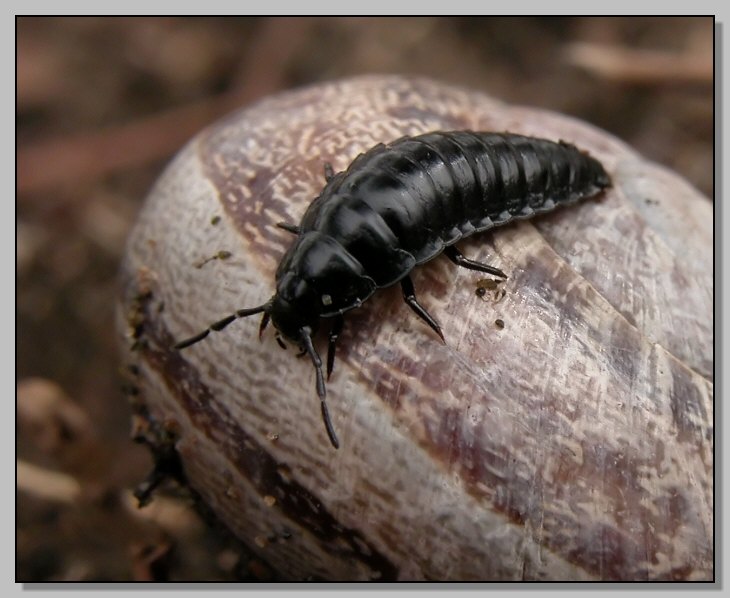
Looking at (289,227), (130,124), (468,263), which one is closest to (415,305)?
(468,263)

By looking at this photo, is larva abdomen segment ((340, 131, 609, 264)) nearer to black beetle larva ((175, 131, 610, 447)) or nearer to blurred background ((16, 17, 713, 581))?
black beetle larva ((175, 131, 610, 447))

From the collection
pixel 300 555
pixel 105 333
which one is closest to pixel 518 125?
pixel 300 555

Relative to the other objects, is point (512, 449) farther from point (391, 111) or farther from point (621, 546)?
point (391, 111)

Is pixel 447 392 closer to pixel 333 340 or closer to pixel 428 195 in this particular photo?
pixel 333 340

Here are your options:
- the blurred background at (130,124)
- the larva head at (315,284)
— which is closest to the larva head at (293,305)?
the larva head at (315,284)

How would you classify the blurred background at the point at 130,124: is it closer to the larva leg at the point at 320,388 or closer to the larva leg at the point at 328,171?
the larva leg at the point at 320,388
